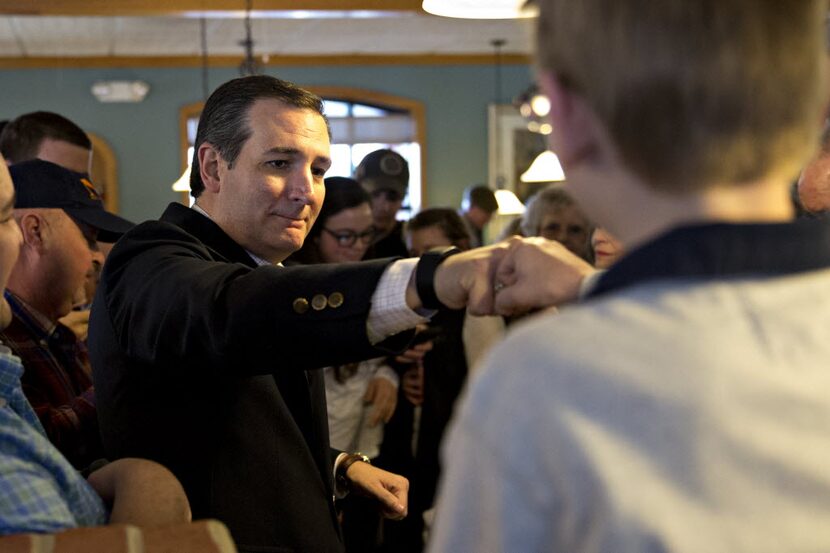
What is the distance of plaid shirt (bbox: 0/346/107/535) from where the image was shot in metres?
1.08

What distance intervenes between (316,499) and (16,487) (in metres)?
0.71

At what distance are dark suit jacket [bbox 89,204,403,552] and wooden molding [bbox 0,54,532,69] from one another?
38.8 ft

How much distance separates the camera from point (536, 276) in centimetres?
126

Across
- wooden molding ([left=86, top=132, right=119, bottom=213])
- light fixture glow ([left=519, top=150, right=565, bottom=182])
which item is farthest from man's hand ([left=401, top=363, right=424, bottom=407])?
wooden molding ([left=86, top=132, right=119, bottom=213])

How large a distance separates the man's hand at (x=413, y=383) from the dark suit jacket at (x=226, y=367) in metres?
2.20

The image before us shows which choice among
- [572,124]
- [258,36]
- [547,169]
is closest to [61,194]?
[572,124]

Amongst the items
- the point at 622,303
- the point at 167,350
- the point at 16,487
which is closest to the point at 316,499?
the point at 167,350

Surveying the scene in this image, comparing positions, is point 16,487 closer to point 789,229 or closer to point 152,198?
point 789,229

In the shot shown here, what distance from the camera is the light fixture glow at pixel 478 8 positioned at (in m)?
2.38

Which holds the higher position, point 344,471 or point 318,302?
point 318,302

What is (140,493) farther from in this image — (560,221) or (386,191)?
(386,191)

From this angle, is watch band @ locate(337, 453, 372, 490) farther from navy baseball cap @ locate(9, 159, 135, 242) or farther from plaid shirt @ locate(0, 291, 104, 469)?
navy baseball cap @ locate(9, 159, 135, 242)

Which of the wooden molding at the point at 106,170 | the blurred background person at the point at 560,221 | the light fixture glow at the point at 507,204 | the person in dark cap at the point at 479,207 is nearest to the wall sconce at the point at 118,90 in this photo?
the wooden molding at the point at 106,170

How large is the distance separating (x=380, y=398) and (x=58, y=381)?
178 centimetres
